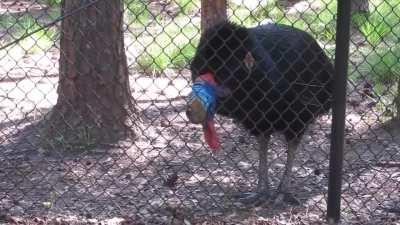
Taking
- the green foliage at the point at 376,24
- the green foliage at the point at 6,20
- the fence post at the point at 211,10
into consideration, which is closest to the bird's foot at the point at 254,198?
the fence post at the point at 211,10

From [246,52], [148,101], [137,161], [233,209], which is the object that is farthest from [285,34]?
[148,101]

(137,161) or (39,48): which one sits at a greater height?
(39,48)

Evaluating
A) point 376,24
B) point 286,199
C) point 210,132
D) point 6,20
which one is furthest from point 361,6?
point 210,132

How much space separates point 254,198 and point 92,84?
1.59m

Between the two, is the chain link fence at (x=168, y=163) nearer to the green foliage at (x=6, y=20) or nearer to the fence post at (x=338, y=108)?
the fence post at (x=338, y=108)

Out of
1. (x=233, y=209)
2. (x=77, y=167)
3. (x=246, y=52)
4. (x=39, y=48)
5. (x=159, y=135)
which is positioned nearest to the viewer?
(x=246, y=52)

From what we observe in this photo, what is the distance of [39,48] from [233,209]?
494 centimetres

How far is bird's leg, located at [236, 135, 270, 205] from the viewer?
471cm

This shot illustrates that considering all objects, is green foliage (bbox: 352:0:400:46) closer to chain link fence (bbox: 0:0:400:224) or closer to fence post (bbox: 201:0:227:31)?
chain link fence (bbox: 0:0:400:224)

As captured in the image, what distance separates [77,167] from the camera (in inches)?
210

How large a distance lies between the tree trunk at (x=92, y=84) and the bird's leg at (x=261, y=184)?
4.51 feet

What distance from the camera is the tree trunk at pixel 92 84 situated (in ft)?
18.0

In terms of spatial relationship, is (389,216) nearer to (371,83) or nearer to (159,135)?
(159,135)

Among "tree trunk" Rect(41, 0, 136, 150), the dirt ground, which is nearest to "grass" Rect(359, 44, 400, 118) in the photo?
the dirt ground
